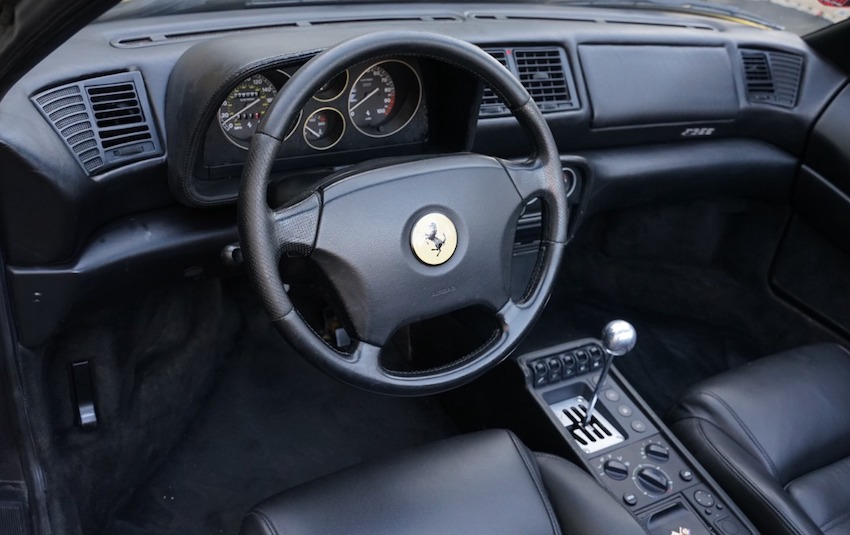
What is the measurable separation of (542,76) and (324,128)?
2.15ft

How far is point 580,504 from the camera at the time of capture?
1.30 m

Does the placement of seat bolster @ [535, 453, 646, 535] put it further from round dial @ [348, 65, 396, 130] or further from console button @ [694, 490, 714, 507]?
round dial @ [348, 65, 396, 130]

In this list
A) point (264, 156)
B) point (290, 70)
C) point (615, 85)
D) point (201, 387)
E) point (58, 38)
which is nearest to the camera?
point (58, 38)

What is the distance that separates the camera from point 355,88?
5.08 ft

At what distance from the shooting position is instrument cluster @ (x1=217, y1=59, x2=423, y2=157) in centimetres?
148

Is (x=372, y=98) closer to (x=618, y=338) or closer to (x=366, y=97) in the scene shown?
(x=366, y=97)

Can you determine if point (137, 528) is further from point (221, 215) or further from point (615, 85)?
point (615, 85)

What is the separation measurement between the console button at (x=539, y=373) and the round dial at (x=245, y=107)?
31.8 inches

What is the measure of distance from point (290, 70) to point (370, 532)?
83 centimetres

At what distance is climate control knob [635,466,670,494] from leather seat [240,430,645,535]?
327mm

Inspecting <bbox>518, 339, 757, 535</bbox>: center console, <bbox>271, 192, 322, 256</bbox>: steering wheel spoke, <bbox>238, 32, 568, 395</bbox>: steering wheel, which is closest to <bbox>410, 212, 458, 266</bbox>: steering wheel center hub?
<bbox>238, 32, 568, 395</bbox>: steering wheel

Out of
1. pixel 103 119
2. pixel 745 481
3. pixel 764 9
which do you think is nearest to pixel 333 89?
pixel 103 119

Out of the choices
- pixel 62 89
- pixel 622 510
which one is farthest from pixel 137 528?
pixel 622 510

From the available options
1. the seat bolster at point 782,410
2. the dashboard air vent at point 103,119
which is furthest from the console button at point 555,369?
the dashboard air vent at point 103,119
